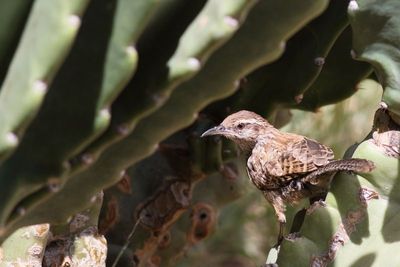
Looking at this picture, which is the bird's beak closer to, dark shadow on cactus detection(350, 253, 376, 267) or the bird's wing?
the bird's wing

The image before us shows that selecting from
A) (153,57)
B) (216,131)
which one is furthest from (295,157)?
(153,57)

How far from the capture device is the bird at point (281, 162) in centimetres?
262

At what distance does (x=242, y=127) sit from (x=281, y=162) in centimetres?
29

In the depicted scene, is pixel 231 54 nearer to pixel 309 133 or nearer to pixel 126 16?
pixel 126 16

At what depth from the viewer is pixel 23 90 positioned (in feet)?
5.27

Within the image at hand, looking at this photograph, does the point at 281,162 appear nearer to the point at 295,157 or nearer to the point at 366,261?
the point at 295,157

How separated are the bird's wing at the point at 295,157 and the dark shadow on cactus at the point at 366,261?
0.32 meters

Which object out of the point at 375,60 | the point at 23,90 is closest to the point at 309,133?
the point at 375,60

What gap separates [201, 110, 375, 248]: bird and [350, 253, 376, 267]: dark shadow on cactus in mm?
219

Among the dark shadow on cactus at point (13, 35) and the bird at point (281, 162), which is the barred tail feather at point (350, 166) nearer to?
the bird at point (281, 162)

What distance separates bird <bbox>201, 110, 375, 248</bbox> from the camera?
103 inches

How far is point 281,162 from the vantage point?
111 inches

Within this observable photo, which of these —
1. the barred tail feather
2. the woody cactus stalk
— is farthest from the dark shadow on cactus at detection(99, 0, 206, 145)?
the barred tail feather

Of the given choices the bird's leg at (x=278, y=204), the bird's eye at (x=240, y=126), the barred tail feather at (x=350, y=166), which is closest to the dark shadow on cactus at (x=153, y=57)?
the barred tail feather at (x=350, y=166)
